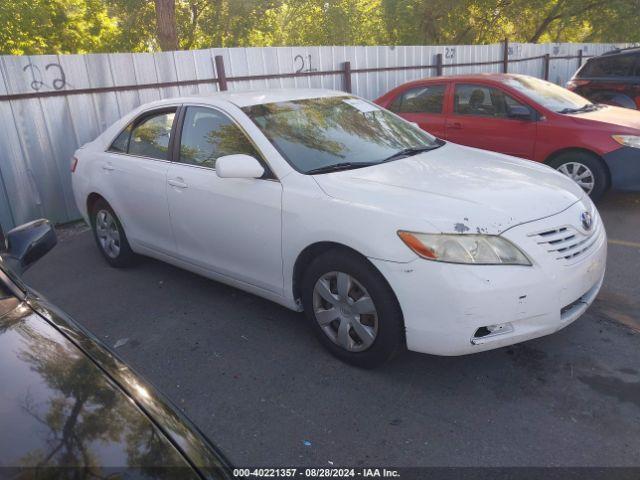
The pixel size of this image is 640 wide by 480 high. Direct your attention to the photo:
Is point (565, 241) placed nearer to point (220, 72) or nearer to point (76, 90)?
point (76, 90)

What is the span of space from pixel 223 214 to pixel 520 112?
4.40 meters

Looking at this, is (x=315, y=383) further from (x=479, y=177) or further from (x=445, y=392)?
(x=479, y=177)

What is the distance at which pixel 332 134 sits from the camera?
13.0 ft

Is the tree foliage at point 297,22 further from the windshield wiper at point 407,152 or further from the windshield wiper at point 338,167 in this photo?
the windshield wiper at point 338,167

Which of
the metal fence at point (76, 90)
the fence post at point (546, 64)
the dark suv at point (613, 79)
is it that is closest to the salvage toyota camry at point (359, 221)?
the metal fence at point (76, 90)

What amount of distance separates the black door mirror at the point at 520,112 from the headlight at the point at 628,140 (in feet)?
3.26

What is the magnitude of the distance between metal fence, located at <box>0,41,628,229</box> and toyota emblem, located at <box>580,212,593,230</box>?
508 centimetres

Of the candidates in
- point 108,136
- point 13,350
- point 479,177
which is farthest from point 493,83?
point 13,350

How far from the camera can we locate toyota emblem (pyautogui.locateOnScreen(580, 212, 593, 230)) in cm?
329

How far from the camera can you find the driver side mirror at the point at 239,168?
11.5 feet

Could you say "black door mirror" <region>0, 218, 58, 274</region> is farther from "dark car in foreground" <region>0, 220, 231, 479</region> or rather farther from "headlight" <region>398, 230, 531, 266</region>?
"headlight" <region>398, 230, 531, 266</region>

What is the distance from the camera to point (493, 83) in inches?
278

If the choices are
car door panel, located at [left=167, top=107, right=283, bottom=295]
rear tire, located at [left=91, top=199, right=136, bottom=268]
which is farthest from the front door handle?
rear tire, located at [left=91, top=199, right=136, bottom=268]

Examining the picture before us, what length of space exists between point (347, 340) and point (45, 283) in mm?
3296
